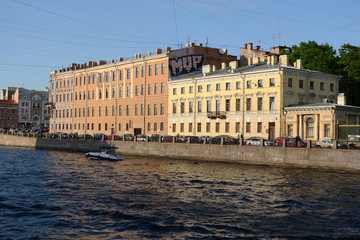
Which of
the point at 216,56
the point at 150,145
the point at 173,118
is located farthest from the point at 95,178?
the point at 216,56

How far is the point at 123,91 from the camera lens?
70188 mm

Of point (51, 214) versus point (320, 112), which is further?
point (320, 112)

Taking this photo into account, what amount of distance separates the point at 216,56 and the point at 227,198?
45.7 meters

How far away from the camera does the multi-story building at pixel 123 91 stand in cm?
6297

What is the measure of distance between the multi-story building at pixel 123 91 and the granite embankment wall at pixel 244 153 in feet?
36.2

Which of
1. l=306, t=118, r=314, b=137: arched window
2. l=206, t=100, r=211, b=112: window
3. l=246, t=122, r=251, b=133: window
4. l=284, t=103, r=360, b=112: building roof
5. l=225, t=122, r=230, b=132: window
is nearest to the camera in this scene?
l=284, t=103, r=360, b=112: building roof

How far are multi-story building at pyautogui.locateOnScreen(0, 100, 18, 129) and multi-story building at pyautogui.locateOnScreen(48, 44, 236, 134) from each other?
3981 cm

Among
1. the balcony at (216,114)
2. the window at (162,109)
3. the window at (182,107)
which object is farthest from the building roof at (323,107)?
the window at (162,109)

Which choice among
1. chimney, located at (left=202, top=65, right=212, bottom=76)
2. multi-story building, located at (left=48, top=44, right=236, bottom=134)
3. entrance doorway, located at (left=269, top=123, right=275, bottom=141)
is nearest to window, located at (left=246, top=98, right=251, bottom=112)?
entrance doorway, located at (left=269, top=123, right=275, bottom=141)

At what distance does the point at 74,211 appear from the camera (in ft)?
60.4

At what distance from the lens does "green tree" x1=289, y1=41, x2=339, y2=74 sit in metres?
57.6

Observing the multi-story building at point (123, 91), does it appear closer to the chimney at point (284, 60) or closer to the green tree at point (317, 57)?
the green tree at point (317, 57)

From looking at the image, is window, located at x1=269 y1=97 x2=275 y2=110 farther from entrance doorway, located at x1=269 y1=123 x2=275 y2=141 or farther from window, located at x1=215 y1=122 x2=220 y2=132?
window, located at x1=215 y1=122 x2=220 y2=132

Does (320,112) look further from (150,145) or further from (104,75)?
(104,75)
